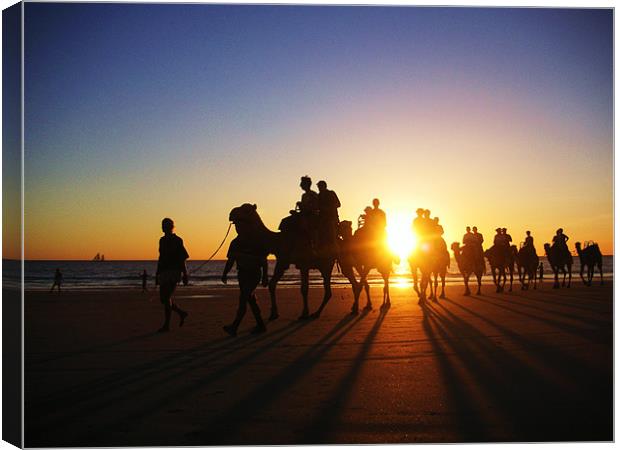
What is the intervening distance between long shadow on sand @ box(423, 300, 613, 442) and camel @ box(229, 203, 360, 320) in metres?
3.62

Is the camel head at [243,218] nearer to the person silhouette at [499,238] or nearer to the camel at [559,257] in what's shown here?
the person silhouette at [499,238]

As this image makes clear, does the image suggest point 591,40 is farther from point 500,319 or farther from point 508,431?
point 500,319

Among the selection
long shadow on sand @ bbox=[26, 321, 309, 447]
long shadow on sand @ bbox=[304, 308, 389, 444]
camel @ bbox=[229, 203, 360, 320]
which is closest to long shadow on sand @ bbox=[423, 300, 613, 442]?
long shadow on sand @ bbox=[304, 308, 389, 444]

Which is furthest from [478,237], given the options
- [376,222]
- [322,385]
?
[322,385]

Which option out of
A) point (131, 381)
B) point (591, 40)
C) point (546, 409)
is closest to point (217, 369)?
point (131, 381)

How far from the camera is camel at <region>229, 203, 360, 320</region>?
38.4ft

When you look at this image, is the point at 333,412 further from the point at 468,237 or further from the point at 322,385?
the point at 468,237

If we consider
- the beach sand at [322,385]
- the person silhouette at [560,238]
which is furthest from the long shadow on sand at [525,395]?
the person silhouette at [560,238]

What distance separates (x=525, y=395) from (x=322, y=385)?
2013mm

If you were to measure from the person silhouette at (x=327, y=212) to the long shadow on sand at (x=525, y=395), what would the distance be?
580 cm

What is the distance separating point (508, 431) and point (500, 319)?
9264 millimetres

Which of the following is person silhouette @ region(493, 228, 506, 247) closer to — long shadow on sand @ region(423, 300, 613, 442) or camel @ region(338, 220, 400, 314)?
camel @ region(338, 220, 400, 314)

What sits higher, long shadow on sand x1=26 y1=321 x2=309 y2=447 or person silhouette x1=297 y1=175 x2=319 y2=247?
person silhouette x1=297 y1=175 x2=319 y2=247

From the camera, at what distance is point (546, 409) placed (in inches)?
253
